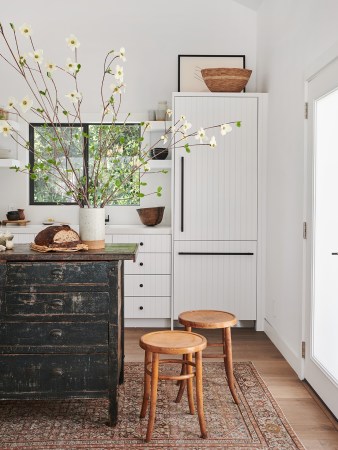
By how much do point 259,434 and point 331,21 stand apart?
2.30 metres

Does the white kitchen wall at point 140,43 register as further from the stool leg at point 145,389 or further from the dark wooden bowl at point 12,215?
the stool leg at point 145,389

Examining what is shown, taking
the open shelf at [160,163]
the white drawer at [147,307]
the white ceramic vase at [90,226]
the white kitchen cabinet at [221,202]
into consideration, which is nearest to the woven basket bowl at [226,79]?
the white kitchen cabinet at [221,202]

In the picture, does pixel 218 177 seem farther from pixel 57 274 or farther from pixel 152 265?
pixel 57 274

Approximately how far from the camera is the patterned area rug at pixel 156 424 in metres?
2.89

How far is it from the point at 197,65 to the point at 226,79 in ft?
2.04

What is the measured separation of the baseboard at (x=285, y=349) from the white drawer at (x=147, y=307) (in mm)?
902

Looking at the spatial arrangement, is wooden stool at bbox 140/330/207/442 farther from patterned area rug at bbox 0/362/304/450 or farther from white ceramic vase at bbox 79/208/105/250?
white ceramic vase at bbox 79/208/105/250

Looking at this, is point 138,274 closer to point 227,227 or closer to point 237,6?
point 227,227

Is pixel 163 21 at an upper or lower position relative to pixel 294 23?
upper

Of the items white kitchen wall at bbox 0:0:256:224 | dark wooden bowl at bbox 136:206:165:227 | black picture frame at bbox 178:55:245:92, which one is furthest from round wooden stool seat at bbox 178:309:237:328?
black picture frame at bbox 178:55:245:92

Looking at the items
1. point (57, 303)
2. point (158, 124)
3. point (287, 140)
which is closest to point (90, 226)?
point (57, 303)

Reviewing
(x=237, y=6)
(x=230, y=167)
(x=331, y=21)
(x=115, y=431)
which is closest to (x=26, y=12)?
(x=237, y=6)

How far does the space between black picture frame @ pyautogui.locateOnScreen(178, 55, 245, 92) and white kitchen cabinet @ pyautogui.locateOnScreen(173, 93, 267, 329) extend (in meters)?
0.55

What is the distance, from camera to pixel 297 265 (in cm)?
408
